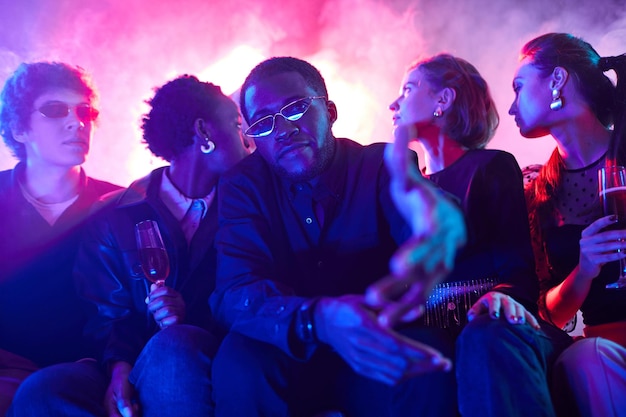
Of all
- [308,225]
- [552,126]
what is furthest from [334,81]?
[308,225]

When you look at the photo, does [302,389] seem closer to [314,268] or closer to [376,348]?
[314,268]

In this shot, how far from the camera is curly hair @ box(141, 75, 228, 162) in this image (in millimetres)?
2406

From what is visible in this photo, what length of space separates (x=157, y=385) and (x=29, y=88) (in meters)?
1.54

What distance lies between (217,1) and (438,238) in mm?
2911

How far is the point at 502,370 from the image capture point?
1276 millimetres

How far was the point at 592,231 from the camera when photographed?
175 cm

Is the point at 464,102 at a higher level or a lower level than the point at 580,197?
higher

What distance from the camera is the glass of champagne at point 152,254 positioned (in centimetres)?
181

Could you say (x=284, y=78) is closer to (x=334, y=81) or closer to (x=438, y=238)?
(x=438, y=238)

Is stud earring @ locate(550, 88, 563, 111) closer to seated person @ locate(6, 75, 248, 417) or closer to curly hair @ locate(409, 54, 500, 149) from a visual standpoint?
curly hair @ locate(409, 54, 500, 149)

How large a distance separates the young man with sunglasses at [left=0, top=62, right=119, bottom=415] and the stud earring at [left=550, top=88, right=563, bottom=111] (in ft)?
6.05

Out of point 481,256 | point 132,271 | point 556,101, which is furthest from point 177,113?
point 556,101

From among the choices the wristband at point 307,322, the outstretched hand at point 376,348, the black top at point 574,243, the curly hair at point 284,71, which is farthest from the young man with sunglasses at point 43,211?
the black top at point 574,243

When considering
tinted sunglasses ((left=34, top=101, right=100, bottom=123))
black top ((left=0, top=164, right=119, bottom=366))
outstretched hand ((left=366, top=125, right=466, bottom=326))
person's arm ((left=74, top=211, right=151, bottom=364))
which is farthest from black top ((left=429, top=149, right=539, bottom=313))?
tinted sunglasses ((left=34, top=101, right=100, bottom=123))
